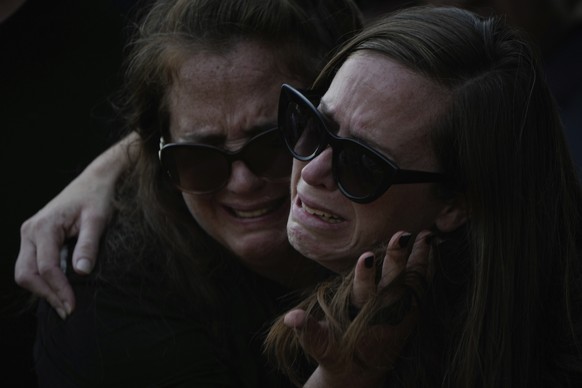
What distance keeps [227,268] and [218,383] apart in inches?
12.1

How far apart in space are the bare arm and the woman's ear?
2.93 feet

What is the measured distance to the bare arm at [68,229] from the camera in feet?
7.40

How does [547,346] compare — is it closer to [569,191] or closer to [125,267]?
[569,191]

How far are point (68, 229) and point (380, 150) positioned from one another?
985 mm

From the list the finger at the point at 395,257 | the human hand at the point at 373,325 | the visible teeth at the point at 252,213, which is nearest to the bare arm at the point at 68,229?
the visible teeth at the point at 252,213

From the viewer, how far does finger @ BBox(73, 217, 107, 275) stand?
2.26m

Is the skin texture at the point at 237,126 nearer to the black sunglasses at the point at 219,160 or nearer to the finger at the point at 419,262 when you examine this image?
the black sunglasses at the point at 219,160

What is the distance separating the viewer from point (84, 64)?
2.80 meters

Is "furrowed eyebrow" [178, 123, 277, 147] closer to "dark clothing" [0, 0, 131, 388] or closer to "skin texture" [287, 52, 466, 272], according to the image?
"skin texture" [287, 52, 466, 272]

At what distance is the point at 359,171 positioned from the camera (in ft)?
5.70

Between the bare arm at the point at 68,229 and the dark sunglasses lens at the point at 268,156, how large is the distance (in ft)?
1.59


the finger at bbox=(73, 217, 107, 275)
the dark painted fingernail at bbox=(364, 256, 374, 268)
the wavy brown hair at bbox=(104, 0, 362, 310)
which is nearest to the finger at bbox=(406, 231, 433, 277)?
the dark painted fingernail at bbox=(364, 256, 374, 268)

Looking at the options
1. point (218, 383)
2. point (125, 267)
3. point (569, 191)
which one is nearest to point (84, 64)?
point (125, 267)

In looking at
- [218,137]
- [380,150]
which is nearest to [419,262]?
[380,150]
